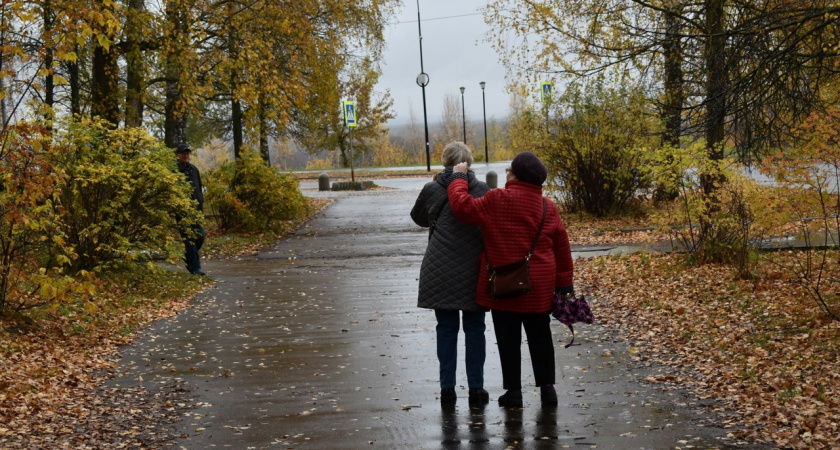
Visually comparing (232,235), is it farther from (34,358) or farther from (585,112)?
(34,358)

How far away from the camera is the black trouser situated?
20.0 feet

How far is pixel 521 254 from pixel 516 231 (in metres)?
0.16

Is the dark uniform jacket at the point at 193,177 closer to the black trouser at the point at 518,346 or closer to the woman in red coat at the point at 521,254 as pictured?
the woman in red coat at the point at 521,254

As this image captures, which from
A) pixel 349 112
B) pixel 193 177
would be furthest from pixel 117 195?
pixel 349 112

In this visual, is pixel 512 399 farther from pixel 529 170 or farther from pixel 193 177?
pixel 193 177

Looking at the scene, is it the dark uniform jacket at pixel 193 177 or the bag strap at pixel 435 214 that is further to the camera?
the dark uniform jacket at pixel 193 177

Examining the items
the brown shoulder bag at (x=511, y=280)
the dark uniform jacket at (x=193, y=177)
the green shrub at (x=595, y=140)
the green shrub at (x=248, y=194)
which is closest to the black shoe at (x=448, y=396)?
the brown shoulder bag at (x=511, y=280)

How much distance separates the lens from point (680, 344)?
7812 millimetres

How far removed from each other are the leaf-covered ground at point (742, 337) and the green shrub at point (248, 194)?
860cm

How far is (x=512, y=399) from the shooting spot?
6.06 meters

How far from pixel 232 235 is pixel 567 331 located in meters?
10.9

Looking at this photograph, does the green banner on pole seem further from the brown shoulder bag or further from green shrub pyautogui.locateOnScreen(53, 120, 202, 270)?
the brown shoulder bag

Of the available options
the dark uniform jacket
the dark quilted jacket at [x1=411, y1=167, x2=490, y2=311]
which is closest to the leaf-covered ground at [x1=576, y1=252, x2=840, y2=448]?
the dark quilted jacket at [x1=411, y1=167, x2=490, y2=311]

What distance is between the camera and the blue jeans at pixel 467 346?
20.5 feet
